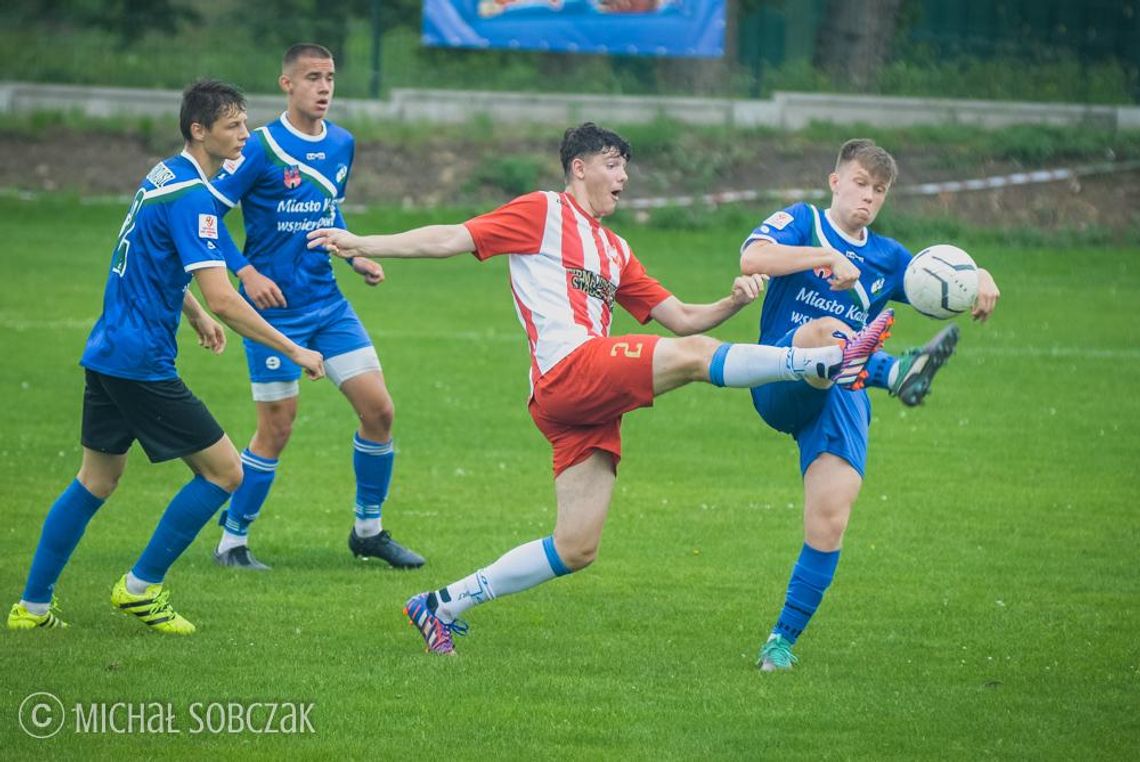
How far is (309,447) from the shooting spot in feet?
40.2

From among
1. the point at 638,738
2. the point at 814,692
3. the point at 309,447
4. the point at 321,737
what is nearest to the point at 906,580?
the point at 814,692

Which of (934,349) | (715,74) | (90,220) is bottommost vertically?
(90,220)

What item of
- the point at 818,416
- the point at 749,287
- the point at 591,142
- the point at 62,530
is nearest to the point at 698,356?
the point at 749,287

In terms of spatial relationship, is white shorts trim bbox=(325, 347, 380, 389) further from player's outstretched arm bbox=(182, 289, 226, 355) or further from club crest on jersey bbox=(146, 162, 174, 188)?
club crest on jersey bbox=(146, 162, 174, 188)

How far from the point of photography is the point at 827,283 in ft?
23.3

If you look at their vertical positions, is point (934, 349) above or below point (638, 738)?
above

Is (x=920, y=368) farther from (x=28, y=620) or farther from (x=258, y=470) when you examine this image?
(x=258, y=470)

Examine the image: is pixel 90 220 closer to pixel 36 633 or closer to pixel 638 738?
pixel 36 633

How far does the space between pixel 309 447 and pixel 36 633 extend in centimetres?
512

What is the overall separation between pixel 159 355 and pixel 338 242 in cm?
92

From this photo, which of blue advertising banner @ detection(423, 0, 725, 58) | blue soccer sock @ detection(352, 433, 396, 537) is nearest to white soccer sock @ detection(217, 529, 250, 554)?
blue soccer sock @ detection(352, 433, 396, 537)

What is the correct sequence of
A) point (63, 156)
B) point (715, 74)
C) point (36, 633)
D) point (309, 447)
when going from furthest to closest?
point (715, 74)
point (63, 156)
point (309, 447)
point (36, 633)

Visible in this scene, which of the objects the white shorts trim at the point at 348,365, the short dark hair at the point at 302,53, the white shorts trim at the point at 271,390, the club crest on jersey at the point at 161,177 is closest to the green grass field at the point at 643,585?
the white shorts trim at the point at 271,390

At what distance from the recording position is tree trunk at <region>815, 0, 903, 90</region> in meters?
26.5
